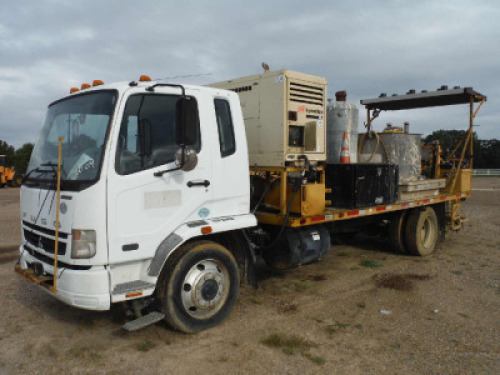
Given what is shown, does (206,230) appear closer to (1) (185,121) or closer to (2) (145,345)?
(1) (185,121)

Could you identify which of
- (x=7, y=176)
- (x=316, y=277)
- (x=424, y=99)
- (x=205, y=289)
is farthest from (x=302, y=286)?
(x=7, y=176)

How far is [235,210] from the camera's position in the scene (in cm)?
451

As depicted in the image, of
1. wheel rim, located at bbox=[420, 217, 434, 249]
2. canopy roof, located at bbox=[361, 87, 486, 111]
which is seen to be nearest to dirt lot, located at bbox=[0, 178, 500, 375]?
wheel rim, located at bbox=[420, 217, 434, 249]

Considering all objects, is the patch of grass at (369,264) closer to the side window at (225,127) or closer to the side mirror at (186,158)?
the side window at (225,127)

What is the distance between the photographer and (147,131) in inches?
149

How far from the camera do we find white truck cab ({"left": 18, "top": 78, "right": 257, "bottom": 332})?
354 centimetres

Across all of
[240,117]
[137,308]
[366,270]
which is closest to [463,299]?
[366,270]

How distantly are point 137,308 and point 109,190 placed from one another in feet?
3.87

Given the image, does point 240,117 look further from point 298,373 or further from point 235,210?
point 298,373

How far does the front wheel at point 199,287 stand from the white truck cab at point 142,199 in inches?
0.4

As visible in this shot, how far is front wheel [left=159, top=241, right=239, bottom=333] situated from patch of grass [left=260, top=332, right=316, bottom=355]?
23.1 inches

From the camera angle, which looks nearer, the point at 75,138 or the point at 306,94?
the point at 75,138

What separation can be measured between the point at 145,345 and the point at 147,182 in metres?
1.55

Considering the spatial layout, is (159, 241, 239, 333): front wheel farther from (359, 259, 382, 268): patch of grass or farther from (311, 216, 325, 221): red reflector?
(359, 259, 382, 268): patch of grass
